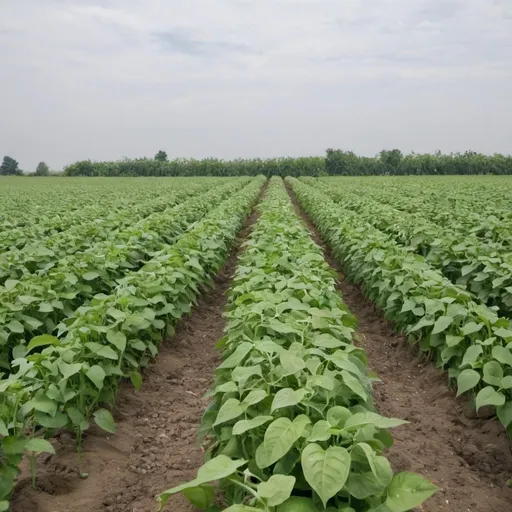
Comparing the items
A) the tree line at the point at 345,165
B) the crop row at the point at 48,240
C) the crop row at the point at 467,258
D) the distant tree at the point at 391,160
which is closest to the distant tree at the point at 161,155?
the tree line at the point at 345,165

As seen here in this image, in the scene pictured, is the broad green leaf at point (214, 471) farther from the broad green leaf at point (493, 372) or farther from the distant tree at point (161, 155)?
the distant tree at point (161, 155)

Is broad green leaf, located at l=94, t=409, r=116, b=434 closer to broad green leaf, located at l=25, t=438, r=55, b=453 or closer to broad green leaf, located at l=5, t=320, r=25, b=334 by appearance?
broad green leaf, located at l=25, t=438, r=55, b=453

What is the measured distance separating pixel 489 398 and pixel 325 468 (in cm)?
182

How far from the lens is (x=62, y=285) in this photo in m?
5.65

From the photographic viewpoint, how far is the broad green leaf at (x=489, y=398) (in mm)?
3393

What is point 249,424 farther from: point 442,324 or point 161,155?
point 161,155

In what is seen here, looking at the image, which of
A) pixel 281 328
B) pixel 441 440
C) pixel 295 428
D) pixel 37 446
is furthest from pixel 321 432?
pixel 441 440

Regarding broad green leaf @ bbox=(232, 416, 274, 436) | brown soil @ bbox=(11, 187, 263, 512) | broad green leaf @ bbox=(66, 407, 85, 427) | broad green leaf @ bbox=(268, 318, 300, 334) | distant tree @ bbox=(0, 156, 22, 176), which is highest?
distant tree @ bbox=(0, 156, 22, 176)

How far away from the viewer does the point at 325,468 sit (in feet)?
6.66

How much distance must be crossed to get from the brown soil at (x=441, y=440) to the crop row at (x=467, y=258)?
938 mm

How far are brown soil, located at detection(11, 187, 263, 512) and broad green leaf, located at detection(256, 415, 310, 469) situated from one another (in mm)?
1003

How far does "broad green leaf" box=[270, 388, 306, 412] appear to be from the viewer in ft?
8.01

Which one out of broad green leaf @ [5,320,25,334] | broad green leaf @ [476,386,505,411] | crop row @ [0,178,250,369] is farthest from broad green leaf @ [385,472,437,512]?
broad green leaf @ [5,320,25,334]

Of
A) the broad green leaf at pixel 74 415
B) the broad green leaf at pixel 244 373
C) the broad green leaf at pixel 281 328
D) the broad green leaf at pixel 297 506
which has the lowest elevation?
the broad green leaf at pixel 74 415
